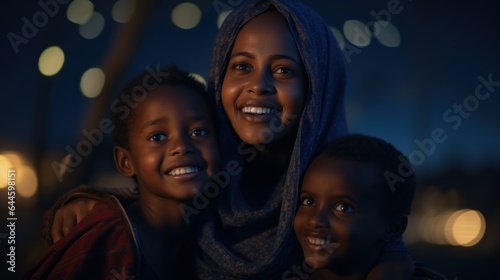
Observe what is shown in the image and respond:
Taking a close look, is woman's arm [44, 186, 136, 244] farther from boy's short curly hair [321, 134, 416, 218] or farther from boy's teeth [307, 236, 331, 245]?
boy's short curly hair [321, 134, 416, 218]

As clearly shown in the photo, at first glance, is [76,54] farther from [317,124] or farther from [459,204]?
[459,204]

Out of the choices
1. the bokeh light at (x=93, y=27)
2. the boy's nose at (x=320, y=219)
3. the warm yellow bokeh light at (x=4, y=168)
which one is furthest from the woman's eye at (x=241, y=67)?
the warm yellow bokeh light at (x=4, y=168)

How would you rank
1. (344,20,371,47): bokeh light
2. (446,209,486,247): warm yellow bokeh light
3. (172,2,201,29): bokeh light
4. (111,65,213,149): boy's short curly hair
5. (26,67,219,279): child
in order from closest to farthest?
(26,67,219,279): child, (111,65,213,149): boy's short curly hair, (344,20,371,47): bokeh light, (172,2,201,29): bokeh light, (446,209,486,247): warm yellow bokeh light

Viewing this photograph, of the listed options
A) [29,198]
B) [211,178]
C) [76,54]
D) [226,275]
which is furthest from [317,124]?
[29,198]

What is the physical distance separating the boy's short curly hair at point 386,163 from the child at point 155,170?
0.58 meters

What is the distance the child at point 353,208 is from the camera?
2316mm

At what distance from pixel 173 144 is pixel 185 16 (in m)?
3.01

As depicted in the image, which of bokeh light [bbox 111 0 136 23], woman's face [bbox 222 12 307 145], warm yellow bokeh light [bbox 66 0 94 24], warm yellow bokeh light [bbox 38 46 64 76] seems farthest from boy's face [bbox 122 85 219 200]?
bokeh light [bbox 111 0 136 23]

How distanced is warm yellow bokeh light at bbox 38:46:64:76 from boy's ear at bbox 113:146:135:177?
2335mm

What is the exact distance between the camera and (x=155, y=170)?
8.20 feet

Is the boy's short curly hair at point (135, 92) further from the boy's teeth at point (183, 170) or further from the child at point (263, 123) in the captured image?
the boy's teeth at point (183, 170)

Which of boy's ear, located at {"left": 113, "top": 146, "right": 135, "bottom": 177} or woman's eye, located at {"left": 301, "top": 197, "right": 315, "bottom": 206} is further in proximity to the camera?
boy's ear, located at {"left": 113, "top": 146, "right": 135, "bottom": 177}

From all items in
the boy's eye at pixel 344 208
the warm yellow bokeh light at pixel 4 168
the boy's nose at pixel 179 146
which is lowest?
the warm yellow bokeh light at pixel 4 168

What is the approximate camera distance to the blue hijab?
2.54 m
